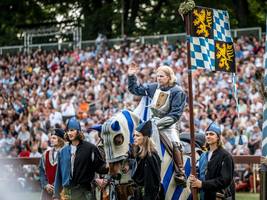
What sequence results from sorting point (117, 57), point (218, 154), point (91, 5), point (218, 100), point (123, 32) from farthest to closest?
point (91, 5) → point (123, 32) → point (117, 57) → point (218, 100) → point (218, 154)

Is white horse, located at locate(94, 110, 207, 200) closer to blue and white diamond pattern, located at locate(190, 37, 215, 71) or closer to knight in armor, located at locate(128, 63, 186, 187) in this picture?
knight in armor, located at locate(128, 63, 186, 187)

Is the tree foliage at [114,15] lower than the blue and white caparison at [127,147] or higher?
higher

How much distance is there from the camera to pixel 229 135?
20.8 metres

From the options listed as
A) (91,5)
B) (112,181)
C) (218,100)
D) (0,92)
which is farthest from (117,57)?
(112,181)

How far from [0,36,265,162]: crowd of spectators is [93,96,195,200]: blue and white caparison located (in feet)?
26.6

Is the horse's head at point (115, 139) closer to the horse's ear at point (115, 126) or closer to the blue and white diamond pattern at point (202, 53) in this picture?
the horse's ear at point (115, 126)

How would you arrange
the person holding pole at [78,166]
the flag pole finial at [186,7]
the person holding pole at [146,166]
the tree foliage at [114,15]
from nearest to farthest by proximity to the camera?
the person holding pole at [146,166] → the flag pole finial at [186,7] → the person holding pole at [78,166] → the tree foliage at [114,15]

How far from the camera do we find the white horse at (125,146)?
1080cm

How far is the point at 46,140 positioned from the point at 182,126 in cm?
495

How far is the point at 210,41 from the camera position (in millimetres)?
10883

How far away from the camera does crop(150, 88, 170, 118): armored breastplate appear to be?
38.7 feet

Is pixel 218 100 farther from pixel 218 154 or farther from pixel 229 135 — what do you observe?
pixel 218 154

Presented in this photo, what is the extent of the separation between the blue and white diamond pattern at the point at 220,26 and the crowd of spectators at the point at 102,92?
28.7ft

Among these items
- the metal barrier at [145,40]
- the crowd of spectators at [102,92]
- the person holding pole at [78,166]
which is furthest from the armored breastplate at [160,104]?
the metal barrier at [145,40]
